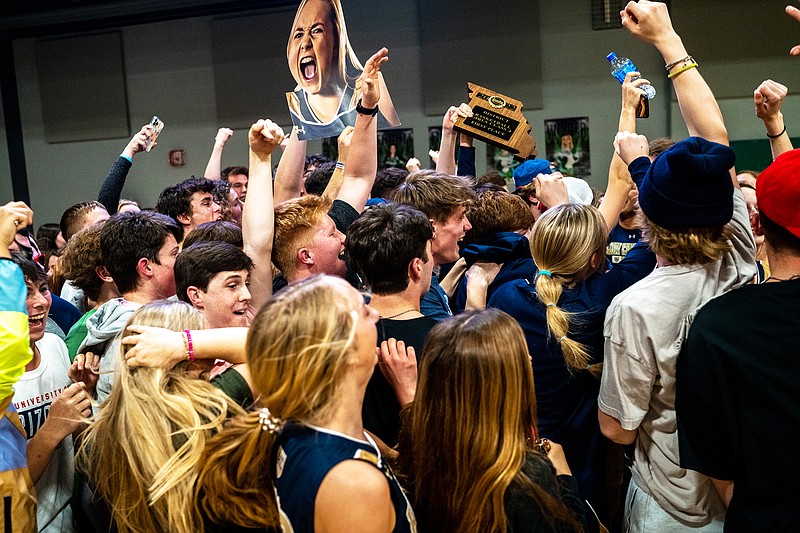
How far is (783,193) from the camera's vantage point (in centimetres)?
146

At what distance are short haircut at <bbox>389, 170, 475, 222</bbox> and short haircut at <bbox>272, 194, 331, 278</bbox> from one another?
0.40 meters

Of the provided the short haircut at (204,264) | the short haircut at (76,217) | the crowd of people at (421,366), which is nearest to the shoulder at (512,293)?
the crowd of people at (421,366)

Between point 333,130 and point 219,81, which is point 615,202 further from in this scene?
point 219,81

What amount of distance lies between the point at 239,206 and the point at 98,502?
3246mm

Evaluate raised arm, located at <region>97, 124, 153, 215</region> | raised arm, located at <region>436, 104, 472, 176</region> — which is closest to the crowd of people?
raised arm, located at <region>436, 104, 472, 176</region>

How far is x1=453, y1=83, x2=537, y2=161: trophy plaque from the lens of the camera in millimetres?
3814

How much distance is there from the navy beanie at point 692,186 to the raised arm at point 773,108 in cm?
54

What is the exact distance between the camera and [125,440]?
1.52m

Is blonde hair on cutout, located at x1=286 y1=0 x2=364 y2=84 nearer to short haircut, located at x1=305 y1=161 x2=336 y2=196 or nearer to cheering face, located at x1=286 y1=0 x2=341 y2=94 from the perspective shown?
cheering face, located at x1=286 y1=0 x2=341 y2=94

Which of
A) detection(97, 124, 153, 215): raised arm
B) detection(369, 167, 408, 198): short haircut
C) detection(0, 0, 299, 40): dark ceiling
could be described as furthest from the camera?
detection(0, 0, 299, 40): dark ceiling

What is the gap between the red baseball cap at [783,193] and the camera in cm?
146

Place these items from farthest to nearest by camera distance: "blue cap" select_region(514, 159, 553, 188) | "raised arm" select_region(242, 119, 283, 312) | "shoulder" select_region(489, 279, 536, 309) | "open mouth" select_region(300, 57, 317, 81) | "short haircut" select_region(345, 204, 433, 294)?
"blue cap" select_region(514, 159, 553, 188) → "open mouth" select_region(300, 57, 317, 81) → "raised arm" select_region(242, 119, 283, 312) → "shoulder" select_region(489, 279, 536, 309) → "short haircut" select_region(345, 204, 433, 294)

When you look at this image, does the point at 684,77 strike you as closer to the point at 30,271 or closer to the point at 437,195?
the point at 437,195

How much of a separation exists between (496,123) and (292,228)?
1.76 m
